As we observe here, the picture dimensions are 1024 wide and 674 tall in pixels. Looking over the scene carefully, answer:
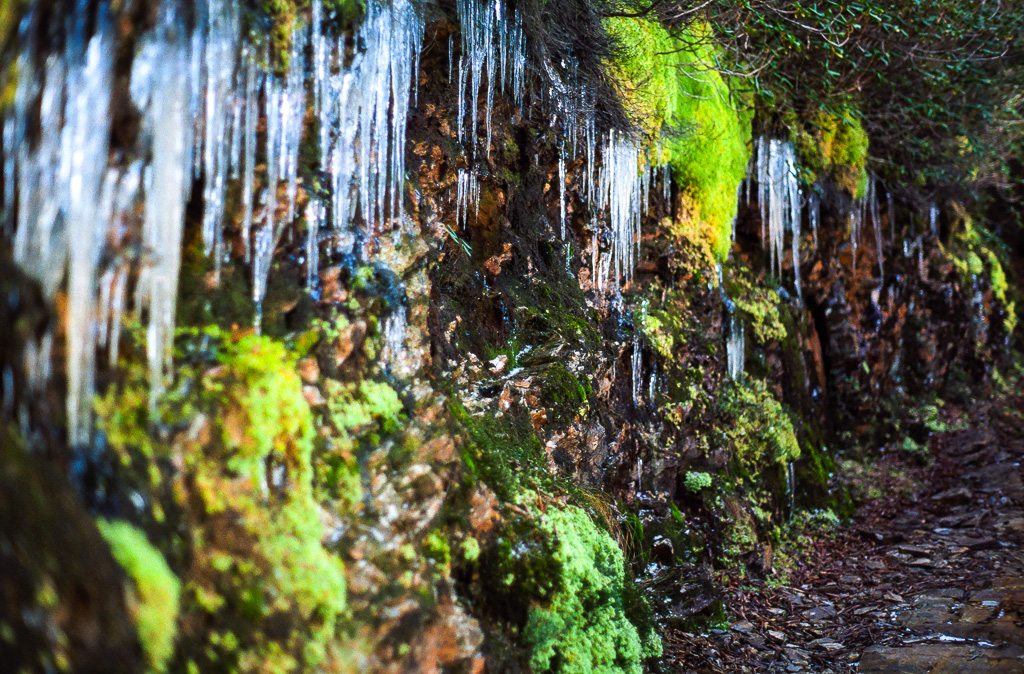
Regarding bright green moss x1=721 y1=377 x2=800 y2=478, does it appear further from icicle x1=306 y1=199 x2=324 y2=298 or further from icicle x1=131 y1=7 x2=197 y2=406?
icicle x1=131 y1=7 x2=197 y2=406

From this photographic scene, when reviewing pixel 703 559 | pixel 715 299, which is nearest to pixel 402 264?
pixel 703 559

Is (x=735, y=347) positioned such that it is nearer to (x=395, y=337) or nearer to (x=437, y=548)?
(x=395, y=337)

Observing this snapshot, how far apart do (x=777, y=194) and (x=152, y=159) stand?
676 centimetres

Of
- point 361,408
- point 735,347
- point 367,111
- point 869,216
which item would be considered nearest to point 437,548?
point 361,408

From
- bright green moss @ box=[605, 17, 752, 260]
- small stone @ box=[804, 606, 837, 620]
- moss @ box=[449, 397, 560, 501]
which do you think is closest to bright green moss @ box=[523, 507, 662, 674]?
moss @ box=[449, 397, 560, 501]

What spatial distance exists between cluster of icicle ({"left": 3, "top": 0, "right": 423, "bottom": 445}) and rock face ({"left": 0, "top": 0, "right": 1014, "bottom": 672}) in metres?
0.01

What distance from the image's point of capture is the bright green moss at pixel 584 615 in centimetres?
336

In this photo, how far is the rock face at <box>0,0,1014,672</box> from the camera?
7.22 ft

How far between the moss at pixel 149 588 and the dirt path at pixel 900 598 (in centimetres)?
315

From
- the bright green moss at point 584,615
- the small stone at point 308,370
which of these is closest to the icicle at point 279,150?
the small stone at point 308,370

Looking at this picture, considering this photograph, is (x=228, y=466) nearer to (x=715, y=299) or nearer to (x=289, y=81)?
(x=289, y=81)

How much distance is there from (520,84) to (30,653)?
4409 mm

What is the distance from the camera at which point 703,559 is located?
5445mm

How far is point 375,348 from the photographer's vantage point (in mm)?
3273
